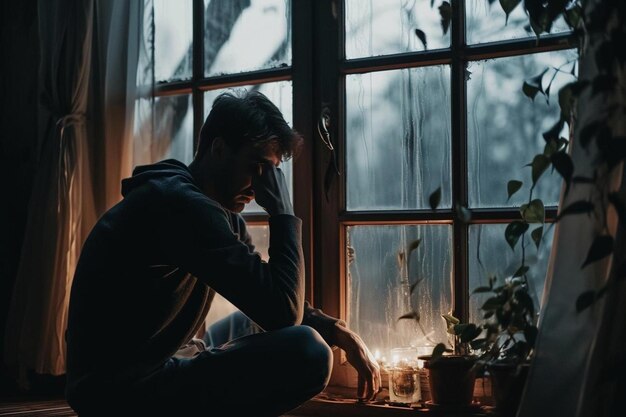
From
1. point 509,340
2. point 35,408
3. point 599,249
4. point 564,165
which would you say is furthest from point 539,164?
point 35,408

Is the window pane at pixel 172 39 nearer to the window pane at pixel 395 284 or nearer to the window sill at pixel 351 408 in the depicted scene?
the window pane at pixel 395 284

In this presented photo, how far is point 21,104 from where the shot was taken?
122 inches

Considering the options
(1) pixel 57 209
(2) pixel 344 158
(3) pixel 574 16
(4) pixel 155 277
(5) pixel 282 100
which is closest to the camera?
(3) pixel 574 16

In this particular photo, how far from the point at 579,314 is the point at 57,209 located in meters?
1.72

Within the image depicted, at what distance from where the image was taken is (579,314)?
1.69 meters

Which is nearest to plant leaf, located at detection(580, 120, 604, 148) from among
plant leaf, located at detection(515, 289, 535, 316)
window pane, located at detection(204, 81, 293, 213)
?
plant leaf, located at detection(515, 289, 535, 316)

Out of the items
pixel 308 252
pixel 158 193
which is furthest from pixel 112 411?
pixel 308 252

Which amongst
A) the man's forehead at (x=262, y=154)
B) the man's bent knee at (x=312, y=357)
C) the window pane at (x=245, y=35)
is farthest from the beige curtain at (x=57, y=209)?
the man's bent knee at (x=312, y=357)

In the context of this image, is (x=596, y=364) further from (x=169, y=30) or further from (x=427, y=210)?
(x=169, y=30)

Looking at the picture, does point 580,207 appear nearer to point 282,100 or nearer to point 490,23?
point 490,23

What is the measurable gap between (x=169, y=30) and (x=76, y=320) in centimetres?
121

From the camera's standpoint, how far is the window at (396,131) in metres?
2.27

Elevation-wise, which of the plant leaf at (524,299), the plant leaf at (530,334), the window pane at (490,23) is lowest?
the plant leaf at (530,334)

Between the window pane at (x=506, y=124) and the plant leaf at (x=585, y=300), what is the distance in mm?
622
